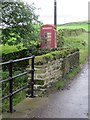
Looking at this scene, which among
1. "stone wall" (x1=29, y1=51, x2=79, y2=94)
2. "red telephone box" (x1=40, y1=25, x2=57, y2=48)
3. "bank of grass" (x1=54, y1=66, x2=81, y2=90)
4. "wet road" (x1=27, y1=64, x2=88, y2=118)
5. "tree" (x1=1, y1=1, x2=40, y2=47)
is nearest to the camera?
"wet road" (x1=27, y1=64, x2=88, y2=118)

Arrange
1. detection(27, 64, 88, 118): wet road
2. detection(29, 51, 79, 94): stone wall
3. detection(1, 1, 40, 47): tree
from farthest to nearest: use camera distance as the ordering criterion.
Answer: detection(1, 1, 40, 47): tree < detection(29, 51, 79, 94): stone wall < detection(27, 64, 88, 118): wet road

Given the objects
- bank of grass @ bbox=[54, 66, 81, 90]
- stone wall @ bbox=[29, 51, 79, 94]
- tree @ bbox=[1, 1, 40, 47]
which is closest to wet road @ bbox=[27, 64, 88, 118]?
bank of grass @ bbox=[54, 66, 81, 90]

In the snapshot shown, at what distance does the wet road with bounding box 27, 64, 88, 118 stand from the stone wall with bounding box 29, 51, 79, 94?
0.40m

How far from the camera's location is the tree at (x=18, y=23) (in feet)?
42.1

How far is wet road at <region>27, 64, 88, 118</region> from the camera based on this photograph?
5.96 metres

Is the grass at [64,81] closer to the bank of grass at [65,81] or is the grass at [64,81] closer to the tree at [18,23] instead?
the bank of grass at [65,81]

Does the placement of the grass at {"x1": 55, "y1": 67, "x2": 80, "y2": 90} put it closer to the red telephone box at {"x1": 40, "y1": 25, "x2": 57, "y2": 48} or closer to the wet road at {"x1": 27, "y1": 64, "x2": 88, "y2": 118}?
the wet road at {"x1": 27, "y1": 64, "x2": 88, "y2": 118}

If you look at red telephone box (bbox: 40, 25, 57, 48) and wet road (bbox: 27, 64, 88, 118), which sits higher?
red telephone box (bbox: 40, 25, 57, 48)

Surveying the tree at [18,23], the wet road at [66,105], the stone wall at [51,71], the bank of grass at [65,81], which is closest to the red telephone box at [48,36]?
the tree at [18,23]

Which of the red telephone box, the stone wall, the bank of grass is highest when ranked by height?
the red telephone box

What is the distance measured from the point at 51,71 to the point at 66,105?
1848mm

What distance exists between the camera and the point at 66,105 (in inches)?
265

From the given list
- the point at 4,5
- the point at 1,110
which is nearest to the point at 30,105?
the point at 1,110

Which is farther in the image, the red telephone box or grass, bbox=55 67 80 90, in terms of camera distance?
the red telephone box
